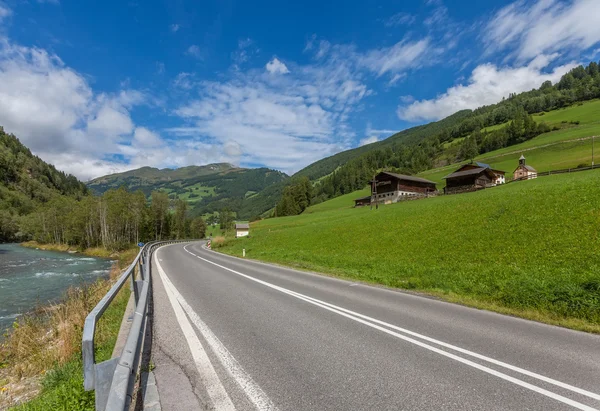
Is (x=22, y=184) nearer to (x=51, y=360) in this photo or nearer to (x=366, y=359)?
(x=51, y=360)

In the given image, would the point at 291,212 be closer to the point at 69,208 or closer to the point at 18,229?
the point at 69,208

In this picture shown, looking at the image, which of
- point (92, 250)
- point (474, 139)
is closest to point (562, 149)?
point (474, 139)

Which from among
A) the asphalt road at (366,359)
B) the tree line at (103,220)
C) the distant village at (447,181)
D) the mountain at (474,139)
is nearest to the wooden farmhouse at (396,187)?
the distant village at (447,181)

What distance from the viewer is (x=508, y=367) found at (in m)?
4.60

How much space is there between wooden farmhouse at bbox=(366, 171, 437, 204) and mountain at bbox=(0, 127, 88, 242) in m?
90.8

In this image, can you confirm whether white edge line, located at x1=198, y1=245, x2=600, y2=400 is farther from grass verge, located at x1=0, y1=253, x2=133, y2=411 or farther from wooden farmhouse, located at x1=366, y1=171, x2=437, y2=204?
wooden farmhouse, located at x1=366, y1=171, x2=437, y2=204

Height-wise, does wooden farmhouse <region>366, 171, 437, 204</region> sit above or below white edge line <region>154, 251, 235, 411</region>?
above

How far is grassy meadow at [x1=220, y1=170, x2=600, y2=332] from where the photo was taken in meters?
8.29

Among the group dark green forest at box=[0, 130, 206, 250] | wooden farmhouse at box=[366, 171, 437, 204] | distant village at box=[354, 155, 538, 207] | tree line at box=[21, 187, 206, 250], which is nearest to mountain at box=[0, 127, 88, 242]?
dark green forest at box=[0, 130, 206, 250]

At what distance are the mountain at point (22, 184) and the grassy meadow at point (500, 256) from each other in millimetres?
100263

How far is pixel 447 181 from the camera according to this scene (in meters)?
64.8

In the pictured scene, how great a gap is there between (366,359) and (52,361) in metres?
6.35

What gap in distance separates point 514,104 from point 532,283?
204m

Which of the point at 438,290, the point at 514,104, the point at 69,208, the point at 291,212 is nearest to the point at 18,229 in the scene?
the point at 69,208
